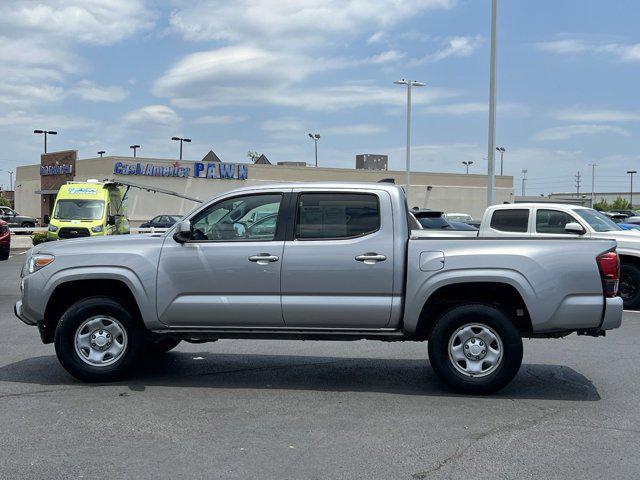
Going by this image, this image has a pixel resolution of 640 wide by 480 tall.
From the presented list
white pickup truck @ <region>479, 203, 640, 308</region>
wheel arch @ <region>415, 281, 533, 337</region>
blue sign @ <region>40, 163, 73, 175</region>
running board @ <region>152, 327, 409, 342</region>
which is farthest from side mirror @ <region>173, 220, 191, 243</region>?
blue sign @ <region>40, 163, 73, 175</region>

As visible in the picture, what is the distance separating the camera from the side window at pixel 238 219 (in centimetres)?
684

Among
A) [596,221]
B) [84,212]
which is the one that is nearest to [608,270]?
[596,221]

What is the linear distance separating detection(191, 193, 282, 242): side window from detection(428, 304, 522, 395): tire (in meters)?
1.84

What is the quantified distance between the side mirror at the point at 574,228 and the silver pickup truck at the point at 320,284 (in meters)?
5.79

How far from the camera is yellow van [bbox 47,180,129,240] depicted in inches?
905

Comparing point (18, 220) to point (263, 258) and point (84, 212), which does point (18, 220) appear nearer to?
point (84, 212)

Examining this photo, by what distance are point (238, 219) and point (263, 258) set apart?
0.54m

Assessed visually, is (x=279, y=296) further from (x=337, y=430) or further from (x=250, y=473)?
(x=250, y=473)

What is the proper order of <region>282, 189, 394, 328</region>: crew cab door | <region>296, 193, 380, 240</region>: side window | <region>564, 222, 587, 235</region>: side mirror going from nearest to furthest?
<region>282, 189, 394, 328</region>: crew cab door
<region>296, 193, 380, 240</region>: side window
<region>564, 222, 587, 235</region>: side mirror

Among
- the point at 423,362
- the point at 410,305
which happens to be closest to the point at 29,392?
the point at 410,305

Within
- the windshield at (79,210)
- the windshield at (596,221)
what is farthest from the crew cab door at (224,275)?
the windshield at (79,210)

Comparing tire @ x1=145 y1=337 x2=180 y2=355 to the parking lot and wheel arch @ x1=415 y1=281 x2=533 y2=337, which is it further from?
wheel arch @ x1=415 y1=281 x2=533 y2=337

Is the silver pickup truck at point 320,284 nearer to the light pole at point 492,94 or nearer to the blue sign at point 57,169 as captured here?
the light pole at point 492,94

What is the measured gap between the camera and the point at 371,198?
22.4 ft
